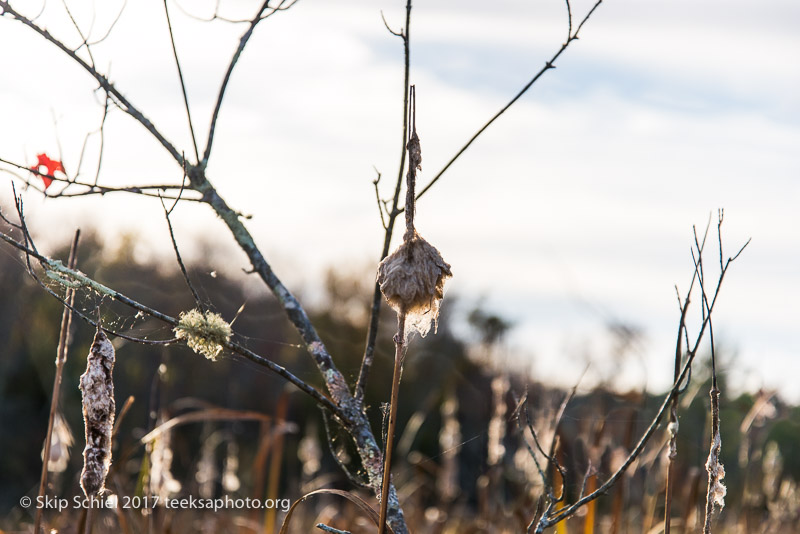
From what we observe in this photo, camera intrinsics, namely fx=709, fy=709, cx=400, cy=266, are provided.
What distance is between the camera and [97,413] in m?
1.15

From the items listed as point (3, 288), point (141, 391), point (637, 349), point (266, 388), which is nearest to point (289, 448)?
point (266, 388)

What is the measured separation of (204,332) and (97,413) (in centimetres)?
21

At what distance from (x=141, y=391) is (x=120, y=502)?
10.5 m

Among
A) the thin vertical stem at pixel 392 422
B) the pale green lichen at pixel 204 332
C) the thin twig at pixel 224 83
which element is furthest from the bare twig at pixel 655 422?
the thin twig at pixel 224 83

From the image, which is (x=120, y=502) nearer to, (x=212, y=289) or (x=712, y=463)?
(x=712, y=463)

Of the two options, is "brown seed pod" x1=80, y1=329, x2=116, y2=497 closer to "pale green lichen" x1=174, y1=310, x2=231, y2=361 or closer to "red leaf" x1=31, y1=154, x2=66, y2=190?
"pale green lichen" x1=174, y1=310, x2=231, y2=361

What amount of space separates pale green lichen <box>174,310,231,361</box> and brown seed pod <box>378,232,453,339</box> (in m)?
0.30

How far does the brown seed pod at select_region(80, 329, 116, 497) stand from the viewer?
3.78ft

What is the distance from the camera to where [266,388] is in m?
13.0

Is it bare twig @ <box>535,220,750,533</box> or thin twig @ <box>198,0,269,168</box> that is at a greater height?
thin twig @ <box>198,0,269,168</box>

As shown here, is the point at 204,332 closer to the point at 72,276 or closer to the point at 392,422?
the point at 72,276

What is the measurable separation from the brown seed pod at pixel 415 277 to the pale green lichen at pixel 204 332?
300 mm

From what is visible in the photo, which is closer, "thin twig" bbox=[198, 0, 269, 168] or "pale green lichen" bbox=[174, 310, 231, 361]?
"pale green lichen" bbox=[174, 310, 231, 361]

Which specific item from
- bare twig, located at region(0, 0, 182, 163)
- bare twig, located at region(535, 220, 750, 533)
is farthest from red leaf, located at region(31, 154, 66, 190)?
bare twig, located at region(535, 220, 750, 533)
